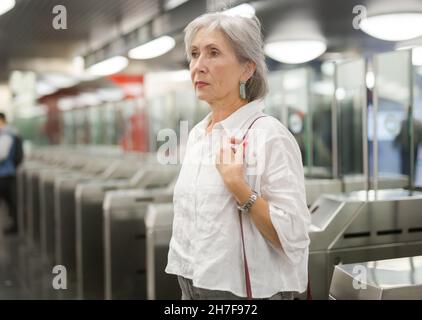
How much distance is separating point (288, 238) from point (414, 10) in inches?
85.1

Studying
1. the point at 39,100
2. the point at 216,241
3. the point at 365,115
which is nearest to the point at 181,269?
the point at 216,241

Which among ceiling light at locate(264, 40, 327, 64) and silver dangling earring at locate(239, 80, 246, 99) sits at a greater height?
ceiling light at locate(264, 40, 327, 64)

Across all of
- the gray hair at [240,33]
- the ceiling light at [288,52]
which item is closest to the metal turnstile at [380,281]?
the gray hair at [240,33]

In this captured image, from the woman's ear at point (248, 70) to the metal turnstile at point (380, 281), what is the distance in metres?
0.64

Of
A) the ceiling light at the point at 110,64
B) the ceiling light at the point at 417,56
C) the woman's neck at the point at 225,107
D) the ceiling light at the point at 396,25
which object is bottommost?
the woman's neck at the point at 225,107

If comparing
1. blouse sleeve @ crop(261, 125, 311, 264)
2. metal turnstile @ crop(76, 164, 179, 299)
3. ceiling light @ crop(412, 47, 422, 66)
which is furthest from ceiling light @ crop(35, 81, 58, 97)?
blouse sleeve @ crop(261, 125, 311, 264)

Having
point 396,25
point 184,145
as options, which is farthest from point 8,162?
point 184,145

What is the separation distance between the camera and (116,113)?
784cm

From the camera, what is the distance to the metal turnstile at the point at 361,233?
7.06 feet

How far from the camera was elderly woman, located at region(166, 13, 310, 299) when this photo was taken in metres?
1.17

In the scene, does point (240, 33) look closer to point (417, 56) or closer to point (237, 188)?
point (237, 188)

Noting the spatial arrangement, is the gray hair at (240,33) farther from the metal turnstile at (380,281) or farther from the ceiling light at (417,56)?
the ceiling light at (417,56)

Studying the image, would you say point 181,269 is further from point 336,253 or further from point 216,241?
point 336,253

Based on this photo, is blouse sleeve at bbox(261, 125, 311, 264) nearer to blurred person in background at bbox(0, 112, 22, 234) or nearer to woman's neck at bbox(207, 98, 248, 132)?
woman's neck at bbox(207, 98, 248, 132)
